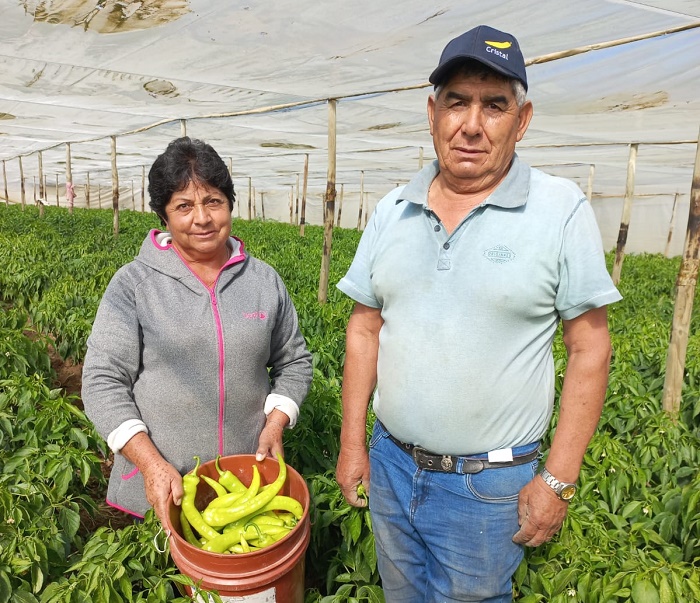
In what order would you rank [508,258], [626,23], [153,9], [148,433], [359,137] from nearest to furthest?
[508,258]
[148,433]
[626,23]
[153,9]
[359,137]

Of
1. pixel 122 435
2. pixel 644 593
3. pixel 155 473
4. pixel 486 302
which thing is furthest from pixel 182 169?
pixel 644 593

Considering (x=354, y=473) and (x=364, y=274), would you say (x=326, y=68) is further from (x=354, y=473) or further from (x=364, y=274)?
(x=354, y=473)

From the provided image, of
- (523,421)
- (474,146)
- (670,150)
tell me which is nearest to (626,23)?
(474,146)

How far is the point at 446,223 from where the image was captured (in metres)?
1.56

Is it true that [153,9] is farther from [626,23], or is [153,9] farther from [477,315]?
[477,315]

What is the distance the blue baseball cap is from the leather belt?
1.06 metres

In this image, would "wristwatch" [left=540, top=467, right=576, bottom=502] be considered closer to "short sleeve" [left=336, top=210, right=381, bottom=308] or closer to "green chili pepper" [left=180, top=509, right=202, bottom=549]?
"short sleeve" [left=336, top=210, right=381, bottom=308]

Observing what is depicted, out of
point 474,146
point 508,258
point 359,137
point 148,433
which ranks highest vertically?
point 359,137

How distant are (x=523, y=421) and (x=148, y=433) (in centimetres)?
126

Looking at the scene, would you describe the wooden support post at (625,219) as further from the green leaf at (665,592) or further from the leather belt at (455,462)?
the leather belt at (455,462)

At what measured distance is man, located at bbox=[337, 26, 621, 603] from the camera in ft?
4.64

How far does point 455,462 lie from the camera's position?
5.12 ft

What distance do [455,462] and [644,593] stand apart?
2.37ft

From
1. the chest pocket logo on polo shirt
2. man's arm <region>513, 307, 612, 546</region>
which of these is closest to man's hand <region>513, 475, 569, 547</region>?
man's arm <region>513, 307, 612, 546</region>
